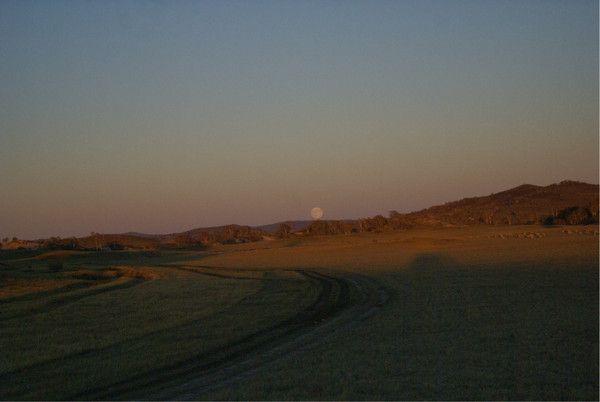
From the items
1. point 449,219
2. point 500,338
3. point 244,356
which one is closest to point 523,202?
point 449,219

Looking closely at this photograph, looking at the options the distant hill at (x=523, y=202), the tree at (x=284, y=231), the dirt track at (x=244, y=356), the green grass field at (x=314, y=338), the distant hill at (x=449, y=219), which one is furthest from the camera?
the distant hill at (x=523, y=202)

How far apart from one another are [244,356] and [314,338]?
6.55 ft

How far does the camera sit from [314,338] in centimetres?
1348

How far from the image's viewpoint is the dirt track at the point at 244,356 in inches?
380

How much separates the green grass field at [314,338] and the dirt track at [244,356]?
0.04 m

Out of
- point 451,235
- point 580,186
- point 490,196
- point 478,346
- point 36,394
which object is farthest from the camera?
point 490,196

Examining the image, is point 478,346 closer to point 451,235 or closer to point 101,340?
point 101,340

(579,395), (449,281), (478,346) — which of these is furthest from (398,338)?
(449,281)

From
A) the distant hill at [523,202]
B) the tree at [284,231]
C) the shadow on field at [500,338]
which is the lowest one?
the shadow on field at [500,338]

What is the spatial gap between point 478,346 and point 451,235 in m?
54.9

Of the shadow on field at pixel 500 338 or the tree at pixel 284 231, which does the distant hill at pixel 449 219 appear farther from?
the shadow on field at pixel 500 338

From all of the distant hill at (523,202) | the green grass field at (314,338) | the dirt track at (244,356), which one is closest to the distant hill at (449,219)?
the distant hill at (523,202)

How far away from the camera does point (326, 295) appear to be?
21562mm

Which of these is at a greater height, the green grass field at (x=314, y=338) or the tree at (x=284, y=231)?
the tree at (x=284, y=231)
